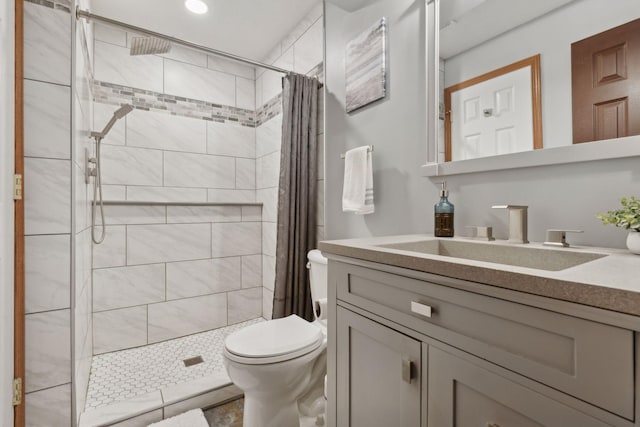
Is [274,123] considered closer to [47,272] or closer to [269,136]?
[269,136]

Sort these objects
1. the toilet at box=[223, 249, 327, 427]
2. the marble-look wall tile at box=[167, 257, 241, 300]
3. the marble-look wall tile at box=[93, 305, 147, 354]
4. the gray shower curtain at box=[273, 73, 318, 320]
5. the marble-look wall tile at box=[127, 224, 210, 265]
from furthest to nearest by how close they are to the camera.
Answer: the marble-look wall tile at box=[167, 257, 241, 300], the marble-look wall tile at box=[127, 224, 210, 265], the marble-look wall tile at box=[93, 305, 147, 354], the gray shower curtain at box=[273, 73, 318, 320], the toilet at box=[223, 249, 327, 427]

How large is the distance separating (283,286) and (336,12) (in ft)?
5.87

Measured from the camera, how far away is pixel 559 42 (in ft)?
3.22

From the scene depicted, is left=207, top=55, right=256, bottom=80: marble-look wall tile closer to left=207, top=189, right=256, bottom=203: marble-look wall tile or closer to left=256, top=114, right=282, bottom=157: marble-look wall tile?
left=256, top=114, right=282, bottom=157: marble-look wall tile

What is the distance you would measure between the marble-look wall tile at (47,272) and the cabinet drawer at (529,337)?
1.27 m

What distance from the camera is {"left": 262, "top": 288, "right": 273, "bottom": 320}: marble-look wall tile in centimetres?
268

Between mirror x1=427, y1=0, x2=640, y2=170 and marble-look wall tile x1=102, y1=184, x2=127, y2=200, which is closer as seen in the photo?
mirror x1=427, y1=0, x2=640, y2=170

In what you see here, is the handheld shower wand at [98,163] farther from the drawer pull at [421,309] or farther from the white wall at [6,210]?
the drawer pull at [421,309]

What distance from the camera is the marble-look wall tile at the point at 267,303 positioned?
268 centimetres

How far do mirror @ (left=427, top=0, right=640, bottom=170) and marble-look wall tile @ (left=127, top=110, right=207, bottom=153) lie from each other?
199cm

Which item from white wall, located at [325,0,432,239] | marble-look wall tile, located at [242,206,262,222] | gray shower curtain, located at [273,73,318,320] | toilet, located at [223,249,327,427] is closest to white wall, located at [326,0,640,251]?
white wall, located at [325,0,432,239]

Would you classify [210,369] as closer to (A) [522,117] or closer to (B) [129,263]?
(B) [129,263]

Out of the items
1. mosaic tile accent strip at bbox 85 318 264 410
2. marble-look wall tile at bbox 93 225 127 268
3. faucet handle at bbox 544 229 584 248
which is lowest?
mosaic tile accent strip at bbox 85 318 264 410

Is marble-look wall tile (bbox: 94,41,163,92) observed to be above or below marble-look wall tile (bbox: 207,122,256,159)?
above
